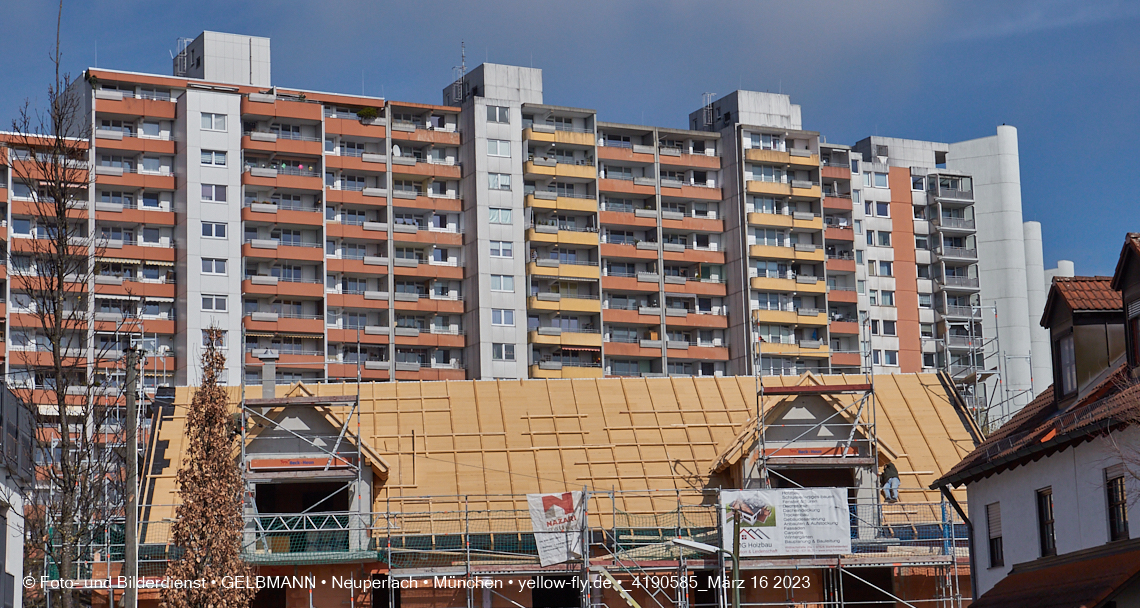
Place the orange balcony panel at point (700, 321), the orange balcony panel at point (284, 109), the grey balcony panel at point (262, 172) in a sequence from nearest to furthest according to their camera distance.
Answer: the grey balcony panel at point (262, 172) → the orange balcony panel at point (284, 109) → the orange balcony panel at point (700, 321)

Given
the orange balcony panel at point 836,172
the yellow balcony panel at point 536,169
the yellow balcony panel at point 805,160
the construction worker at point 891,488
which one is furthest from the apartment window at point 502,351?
the construction worker at point 891,488

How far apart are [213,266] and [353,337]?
9.71 m

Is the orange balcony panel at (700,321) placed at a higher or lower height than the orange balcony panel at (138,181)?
lower

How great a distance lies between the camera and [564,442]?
45.0 metres

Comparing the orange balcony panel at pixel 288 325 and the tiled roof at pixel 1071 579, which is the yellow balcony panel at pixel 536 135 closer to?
the orange balcony panel at pixel 288 325

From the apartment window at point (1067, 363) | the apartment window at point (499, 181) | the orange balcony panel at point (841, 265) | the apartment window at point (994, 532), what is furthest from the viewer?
the orange balcony panel at point (841, 265)

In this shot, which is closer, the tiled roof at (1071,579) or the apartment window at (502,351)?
the tiled roof at (1071,579)

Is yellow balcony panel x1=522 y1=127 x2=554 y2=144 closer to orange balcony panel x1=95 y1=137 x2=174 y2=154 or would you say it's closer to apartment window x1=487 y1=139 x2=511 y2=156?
apartment window x1=487 y1=139 x2=511 y2=156

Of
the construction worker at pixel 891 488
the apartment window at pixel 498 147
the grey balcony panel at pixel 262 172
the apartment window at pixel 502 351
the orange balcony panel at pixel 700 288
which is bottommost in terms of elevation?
the construction worker at pixel 891 488

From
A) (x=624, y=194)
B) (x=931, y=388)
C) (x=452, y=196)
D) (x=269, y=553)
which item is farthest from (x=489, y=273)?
(x=269, y=553)

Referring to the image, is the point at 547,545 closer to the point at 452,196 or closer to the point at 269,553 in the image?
the point at 269,553

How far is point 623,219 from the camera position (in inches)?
3863

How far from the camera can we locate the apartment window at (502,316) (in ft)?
305

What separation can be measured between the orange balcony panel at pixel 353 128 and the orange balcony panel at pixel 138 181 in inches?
411
